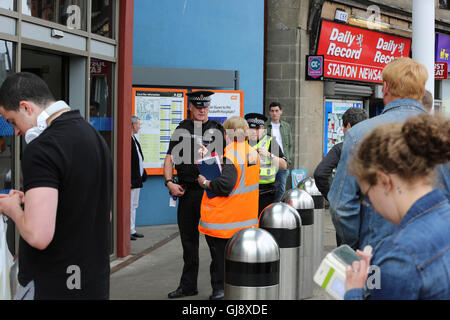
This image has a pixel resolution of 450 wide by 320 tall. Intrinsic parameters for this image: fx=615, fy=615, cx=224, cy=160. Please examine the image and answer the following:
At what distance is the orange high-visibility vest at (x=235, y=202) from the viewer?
5.69 metres

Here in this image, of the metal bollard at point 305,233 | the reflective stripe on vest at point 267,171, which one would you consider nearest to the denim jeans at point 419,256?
the metal bollard at point 305,233

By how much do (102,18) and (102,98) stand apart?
982 millimetres

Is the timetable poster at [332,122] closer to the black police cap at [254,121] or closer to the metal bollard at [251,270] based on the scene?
the black police cap at [254,121]

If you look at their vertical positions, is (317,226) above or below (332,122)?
below

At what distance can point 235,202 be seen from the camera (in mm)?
5750

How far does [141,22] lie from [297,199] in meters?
5.51

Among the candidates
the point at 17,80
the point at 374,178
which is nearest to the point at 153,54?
the point at 17,80

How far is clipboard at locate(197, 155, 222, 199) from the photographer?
5762 mm

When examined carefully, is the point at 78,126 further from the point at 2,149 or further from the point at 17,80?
the point at 2,149

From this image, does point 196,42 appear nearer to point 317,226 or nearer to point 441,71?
point 317,226

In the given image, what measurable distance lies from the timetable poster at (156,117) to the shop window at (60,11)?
10.0 feet

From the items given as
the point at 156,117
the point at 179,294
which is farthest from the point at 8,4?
the point at 156,117

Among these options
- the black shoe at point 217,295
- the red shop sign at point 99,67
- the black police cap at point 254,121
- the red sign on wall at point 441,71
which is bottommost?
the black shoe at point 217,295

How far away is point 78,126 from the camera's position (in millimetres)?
2969
